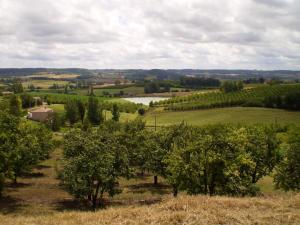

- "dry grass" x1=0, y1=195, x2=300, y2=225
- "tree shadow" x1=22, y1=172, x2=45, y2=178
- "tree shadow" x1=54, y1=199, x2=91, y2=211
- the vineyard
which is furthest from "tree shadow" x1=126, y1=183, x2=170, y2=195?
the vineyard

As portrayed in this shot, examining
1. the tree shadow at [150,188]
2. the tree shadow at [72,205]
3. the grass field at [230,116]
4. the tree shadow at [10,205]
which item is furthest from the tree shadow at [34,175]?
the grass field at [230,116]

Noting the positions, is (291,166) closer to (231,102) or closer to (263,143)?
(263,143)

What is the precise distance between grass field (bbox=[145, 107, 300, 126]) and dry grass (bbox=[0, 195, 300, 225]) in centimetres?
10802

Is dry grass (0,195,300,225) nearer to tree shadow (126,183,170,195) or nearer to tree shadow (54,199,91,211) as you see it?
tree shadow (54,199,91,211)

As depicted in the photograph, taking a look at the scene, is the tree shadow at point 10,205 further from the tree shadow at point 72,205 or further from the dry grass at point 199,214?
the dry grass at point 199,214

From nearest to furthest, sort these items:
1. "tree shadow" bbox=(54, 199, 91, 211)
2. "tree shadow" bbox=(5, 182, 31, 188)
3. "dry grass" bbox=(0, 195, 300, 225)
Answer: "dry grass" bbox=(0, 195, 300, 225)
"tree shadow" bbox=(54, 199, 91, 211)
"tree shadow" bbox=(5, 182, 31, 188)

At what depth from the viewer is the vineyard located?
15700 cm

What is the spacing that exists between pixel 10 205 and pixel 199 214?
31.7 metres

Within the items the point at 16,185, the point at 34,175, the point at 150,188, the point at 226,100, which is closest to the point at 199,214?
the point at 150,188

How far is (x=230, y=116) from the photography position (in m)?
139

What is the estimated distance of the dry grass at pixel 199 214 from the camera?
1820 centimetres

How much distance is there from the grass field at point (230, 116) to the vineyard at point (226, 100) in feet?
18.9

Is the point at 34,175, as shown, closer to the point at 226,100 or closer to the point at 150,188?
the point at 150,188

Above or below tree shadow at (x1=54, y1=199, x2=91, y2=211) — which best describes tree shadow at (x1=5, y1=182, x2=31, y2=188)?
below
